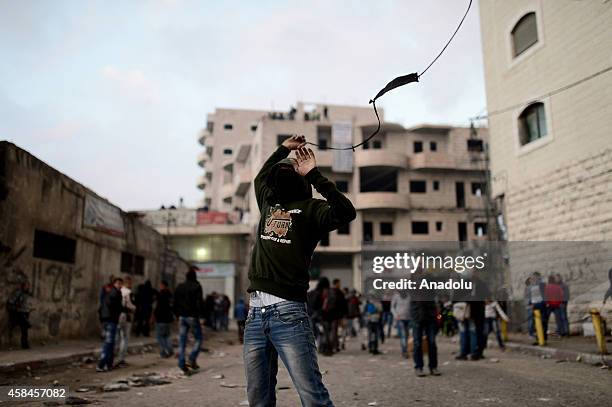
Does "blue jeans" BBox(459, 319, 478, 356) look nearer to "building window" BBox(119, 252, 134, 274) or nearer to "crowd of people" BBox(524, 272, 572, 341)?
"crowd of people" BBox(524, 272, 572, 341)

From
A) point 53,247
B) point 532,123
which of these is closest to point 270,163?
point 53,247

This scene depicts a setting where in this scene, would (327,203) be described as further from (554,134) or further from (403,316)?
(554,134)

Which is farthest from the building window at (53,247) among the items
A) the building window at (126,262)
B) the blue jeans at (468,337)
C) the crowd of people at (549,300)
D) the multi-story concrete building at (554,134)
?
the multi-story concrete building at (554,134)

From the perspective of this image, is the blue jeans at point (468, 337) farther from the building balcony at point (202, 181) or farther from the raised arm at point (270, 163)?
the building balcony at point (202, 181)

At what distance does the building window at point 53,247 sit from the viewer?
13.3m

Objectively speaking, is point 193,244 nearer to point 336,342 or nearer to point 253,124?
point 253,124

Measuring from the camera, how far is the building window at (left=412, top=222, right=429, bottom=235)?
140 ft

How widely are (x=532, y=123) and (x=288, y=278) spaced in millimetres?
16902

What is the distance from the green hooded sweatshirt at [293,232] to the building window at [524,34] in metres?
16.8

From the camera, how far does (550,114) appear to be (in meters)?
16.5

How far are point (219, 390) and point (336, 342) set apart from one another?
6.84 meters

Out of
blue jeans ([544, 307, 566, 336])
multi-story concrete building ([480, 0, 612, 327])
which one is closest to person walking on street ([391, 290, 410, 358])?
blue jeans ([544, 307, 566, 336])

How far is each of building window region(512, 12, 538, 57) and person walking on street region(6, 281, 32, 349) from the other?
16991mm

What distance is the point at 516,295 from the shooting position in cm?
1831
